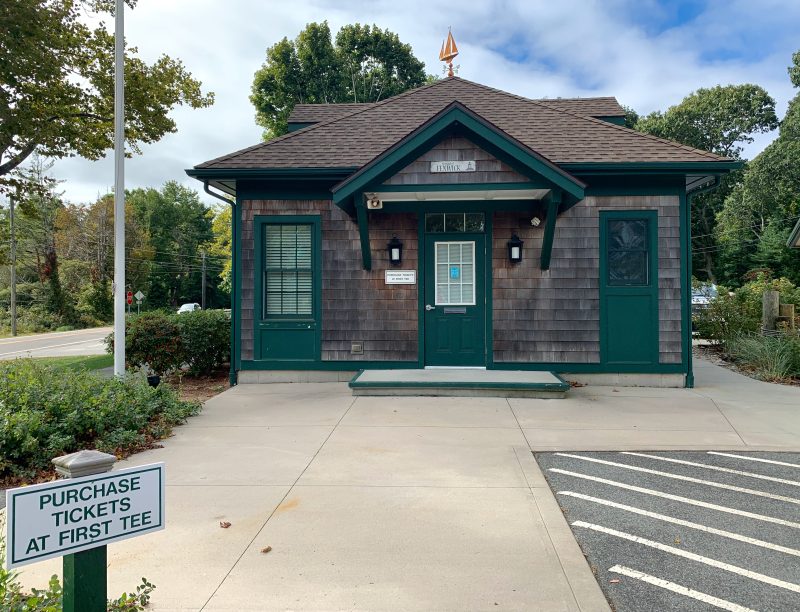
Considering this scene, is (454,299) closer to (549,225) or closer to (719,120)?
(549,225)

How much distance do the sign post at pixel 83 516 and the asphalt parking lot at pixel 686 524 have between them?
2.30 m

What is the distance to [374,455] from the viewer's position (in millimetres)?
5051

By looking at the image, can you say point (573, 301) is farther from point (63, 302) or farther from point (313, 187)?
point (63, 302)

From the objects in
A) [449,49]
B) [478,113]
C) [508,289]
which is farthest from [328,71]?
[508,289]

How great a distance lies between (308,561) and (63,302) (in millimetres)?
44533

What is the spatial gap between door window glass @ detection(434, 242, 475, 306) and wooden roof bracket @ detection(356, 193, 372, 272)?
3.90ft

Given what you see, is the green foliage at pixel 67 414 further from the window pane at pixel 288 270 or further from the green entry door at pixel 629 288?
the green entry door at pixel 629 288

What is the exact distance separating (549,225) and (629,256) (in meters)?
1.61

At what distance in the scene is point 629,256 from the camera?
343 inches

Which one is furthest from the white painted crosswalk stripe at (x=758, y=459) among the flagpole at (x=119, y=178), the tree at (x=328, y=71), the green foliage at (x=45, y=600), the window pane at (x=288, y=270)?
the tree at (x=328, y=71)

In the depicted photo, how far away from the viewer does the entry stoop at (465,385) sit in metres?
7.62

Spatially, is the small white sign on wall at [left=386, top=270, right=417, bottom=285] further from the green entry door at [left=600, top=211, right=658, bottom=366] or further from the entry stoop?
the green entry door at [left=600, top=211, right=658, bottom=366]

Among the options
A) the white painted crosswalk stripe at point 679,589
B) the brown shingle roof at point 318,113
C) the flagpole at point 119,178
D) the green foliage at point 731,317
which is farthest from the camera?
the green foliage at point 731,317

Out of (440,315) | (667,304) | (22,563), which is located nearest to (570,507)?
(22,563)
